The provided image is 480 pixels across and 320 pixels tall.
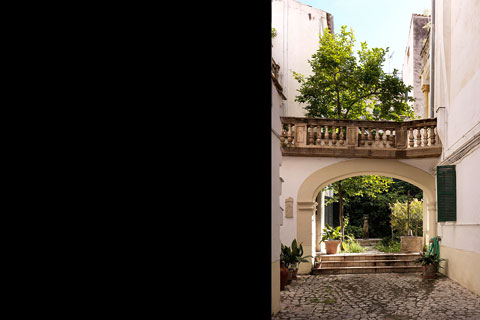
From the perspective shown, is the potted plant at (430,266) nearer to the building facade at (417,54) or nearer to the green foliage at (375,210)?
the green foliage at (375,210)

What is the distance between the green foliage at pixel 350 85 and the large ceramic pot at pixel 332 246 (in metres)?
4.84

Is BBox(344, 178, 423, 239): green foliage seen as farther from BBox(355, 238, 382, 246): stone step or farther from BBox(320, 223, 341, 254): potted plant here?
BBox(320, 223, 341, 254): potted plant

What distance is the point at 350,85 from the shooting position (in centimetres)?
1752

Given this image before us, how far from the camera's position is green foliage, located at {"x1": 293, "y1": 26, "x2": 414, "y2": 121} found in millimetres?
17234

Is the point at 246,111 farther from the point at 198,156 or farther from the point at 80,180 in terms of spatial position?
the point at 80,180

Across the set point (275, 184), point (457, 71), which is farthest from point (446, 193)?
point (275, 184)

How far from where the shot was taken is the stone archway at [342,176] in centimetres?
1325

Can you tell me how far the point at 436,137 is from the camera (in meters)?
13.3

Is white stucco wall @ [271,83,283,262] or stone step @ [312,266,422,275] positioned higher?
white stucco wall @ [271,83,283,262]

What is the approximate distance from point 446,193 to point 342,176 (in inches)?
119

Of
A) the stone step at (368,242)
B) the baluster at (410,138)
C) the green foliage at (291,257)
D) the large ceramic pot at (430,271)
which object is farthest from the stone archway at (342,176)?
the stone step at (368,242)

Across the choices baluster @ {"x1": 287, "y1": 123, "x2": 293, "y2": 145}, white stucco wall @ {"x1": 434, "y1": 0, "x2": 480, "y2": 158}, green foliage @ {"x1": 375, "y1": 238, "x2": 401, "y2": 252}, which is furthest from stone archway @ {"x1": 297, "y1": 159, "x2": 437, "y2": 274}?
green foliage @ {"x1": 375, "y1": 238, "x2": 401, "y2": 252}

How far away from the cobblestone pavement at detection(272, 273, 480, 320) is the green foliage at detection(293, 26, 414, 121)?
7136 mm

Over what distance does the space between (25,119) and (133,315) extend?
2.38ft
